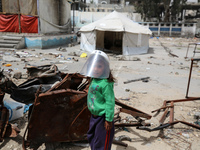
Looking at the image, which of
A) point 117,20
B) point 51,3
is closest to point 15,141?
point 117,20

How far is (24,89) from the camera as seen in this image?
2986 mm

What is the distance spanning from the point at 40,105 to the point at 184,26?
28.5 meters

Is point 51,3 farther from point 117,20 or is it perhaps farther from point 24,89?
point 24,89

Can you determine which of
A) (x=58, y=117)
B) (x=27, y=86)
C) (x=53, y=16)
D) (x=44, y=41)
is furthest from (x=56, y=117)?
(x=53, y=16)

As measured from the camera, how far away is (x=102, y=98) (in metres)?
1.89

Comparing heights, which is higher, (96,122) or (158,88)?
(96,122)

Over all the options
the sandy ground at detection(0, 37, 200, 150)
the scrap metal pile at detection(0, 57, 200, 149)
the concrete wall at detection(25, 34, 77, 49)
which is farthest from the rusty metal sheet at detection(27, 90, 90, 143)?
the concrete wall at detection(25, 34, 77, 49)

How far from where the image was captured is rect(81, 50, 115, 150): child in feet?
5.91

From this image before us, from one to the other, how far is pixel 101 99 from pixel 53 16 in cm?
1537

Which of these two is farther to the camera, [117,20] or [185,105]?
[117,20]

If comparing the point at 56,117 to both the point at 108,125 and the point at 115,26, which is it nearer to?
the point at 108,125

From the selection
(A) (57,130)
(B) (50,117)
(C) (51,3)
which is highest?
(C) (51,3)

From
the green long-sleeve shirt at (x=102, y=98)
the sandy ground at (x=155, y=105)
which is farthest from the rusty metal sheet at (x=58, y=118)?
the green long-sleeve shirt at (x=102, y=98)

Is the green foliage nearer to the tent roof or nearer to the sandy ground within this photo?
the tent roof
